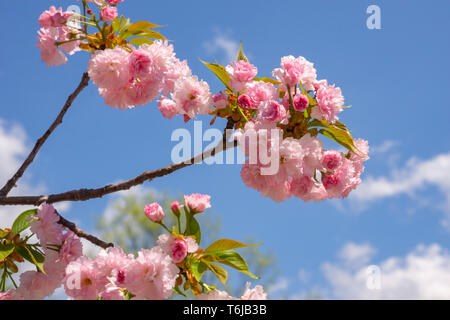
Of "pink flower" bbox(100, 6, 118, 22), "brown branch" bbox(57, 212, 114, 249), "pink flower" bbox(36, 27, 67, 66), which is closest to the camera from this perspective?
"brown branch" bbox(57, 212, 114, 249)

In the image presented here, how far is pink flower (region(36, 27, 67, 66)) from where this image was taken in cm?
246

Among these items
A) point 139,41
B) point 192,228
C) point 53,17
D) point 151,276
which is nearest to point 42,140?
point 53,17

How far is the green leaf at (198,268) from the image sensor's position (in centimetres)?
158

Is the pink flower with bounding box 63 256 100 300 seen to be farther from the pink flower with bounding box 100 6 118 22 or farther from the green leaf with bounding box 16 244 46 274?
the pink flower with bounding box 100 6 118 22

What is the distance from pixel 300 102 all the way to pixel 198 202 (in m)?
0.53

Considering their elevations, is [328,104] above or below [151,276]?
above

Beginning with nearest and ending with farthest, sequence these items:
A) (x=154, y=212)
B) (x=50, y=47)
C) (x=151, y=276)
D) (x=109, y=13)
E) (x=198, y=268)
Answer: (x=151, y=276)
(x=198, y=268)
(x=154, y=212)
(x=109, y=13)
(x=50, y=47)

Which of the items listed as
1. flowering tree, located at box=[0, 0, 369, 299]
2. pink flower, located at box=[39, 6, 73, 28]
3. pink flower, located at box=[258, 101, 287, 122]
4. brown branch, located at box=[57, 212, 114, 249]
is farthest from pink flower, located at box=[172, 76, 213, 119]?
pink flower, located at box=[39, 6, 73, 28]

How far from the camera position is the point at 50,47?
2.48 meters

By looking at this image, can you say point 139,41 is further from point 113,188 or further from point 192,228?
point 192,228

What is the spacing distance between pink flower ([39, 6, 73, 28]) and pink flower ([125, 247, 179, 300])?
4.39 feet

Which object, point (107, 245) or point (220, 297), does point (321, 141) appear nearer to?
point (220, 297)
